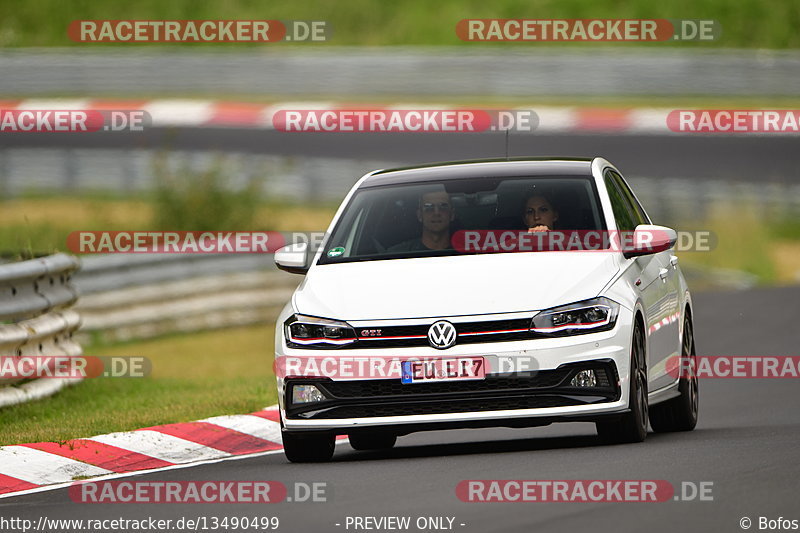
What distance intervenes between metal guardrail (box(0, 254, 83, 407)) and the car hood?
3.20m

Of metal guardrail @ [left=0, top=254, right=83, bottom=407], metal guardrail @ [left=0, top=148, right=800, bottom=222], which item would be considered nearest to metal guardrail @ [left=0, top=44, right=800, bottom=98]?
metal guardrail @ [left=0, top=148, right=800, bottom=222]

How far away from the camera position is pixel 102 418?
12156 millimetres

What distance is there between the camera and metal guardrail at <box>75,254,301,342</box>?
65.2 ft

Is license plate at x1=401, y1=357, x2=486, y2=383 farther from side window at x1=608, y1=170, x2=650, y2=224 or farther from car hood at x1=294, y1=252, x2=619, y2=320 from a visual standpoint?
side window at x1=608, y1=170, x2=650, y2=224

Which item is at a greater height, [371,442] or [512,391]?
[512,391]

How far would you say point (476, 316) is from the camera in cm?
965

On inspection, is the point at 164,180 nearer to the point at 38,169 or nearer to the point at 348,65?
the point at 38,169

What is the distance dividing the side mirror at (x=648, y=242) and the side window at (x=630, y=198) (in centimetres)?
107

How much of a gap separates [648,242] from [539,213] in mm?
689

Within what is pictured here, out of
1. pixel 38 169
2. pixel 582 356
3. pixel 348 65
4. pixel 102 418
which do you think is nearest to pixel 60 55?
pixel 348 65

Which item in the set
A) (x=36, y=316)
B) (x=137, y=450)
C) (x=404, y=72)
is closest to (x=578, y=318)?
(x=137, y=450)

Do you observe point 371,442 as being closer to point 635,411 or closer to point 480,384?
point 480,384

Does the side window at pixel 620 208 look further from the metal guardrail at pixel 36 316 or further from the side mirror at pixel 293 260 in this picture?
the metal guardrail at pixel 36 316

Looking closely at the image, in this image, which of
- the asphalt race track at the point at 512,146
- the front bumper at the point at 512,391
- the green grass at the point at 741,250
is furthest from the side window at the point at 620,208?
the asphalt race track at the point at 512,146
